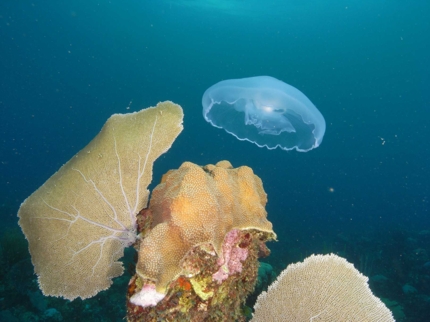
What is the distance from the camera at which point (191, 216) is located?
270 centimetres

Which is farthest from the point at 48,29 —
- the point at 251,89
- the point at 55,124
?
the point at 251,89

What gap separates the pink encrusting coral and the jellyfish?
155 inches

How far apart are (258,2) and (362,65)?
56.1 m

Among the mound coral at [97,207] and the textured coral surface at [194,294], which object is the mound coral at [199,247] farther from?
the mound coral at [97,207]

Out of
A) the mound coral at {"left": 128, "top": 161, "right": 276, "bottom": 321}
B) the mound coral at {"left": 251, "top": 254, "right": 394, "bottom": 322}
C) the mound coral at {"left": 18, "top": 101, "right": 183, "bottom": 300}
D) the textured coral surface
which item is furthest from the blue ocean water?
the mound coral at {"left": 18, "top": 101, "right": 183, "bottom": 300}

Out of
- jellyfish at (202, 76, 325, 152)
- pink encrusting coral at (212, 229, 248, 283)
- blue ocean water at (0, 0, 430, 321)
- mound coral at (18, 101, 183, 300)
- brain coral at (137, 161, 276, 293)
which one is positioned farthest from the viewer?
blue ocean water at (0, 0, 430, 321)

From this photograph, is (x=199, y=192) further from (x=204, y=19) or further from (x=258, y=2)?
(x=204, y=19)

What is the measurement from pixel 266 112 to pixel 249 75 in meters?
93.9

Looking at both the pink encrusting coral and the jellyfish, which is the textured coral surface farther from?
the jellyfish

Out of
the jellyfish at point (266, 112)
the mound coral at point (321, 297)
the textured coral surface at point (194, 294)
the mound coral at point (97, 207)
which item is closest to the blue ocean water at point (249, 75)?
the jellyfish at point (266, 112)

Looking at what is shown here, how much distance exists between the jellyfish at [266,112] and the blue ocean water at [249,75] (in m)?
17.8

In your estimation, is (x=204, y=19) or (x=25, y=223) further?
(x=204, y=19)

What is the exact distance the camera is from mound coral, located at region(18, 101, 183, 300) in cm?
330

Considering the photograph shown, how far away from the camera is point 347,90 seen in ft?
357
